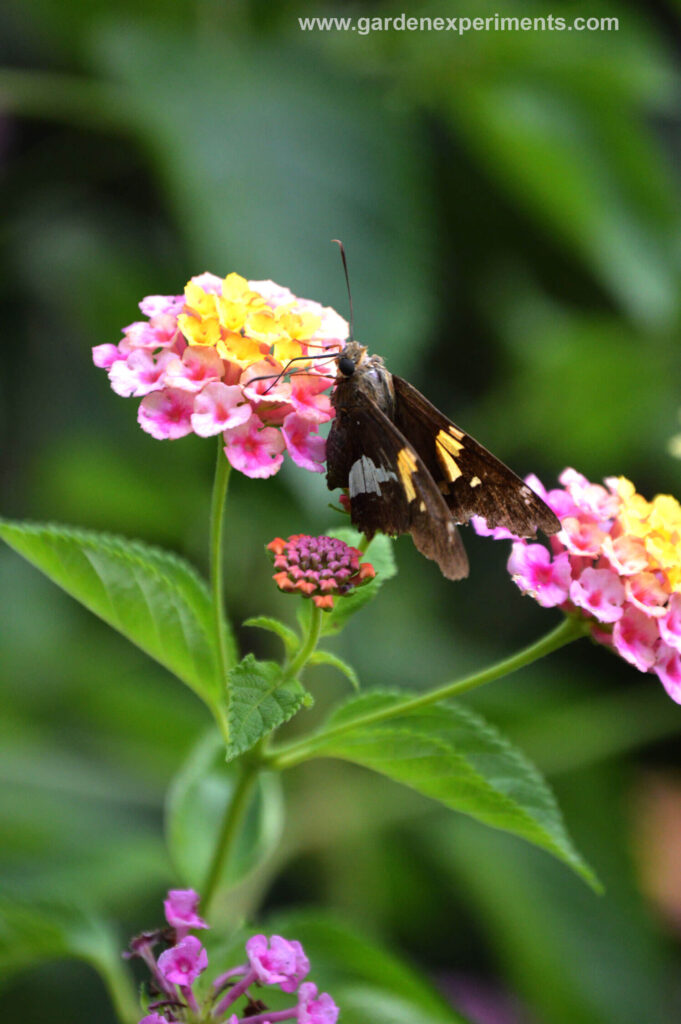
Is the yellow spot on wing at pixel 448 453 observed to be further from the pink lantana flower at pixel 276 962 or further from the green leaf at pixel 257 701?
the pink lantana flower at pixel 276 962

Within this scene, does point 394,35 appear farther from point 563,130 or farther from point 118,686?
point 118,686

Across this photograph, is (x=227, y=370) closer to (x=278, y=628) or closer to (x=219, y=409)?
(x=219, y=409)

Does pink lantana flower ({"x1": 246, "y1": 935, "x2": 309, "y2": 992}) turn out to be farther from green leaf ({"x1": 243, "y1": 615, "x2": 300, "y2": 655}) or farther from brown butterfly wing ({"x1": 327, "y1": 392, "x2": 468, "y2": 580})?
brown butterfly wing ({"x1": 327, "y1": 392, "x2": 468, "y2": 580})

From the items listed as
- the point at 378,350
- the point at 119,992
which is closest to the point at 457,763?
the point at 119,992

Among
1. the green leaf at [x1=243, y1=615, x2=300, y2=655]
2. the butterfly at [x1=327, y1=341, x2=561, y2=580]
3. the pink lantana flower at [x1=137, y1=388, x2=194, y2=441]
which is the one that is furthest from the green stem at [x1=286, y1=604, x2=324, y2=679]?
the pink lantana flower at [x1=137, y1=388, x2=194, y2=441]

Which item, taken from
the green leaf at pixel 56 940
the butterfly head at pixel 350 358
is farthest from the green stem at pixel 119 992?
the butterfly head at pixel 350 358

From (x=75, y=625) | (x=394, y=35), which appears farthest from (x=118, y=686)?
(x=394, y=35)
